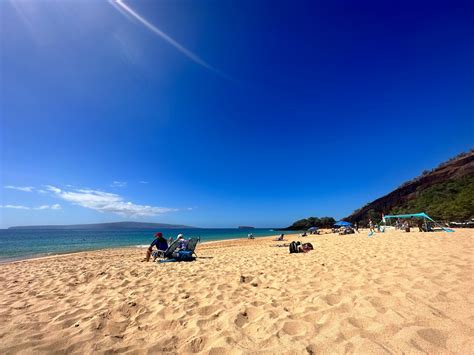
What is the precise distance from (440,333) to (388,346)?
66cm

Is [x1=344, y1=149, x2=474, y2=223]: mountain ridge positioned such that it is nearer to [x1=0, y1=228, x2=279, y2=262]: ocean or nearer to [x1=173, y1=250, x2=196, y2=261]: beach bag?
[x1=173, y1=250, x2=196, y2=261]: beach bag

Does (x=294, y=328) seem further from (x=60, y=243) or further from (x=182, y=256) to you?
(x=60, y=243)

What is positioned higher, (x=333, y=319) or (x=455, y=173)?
(x=455, y=173)

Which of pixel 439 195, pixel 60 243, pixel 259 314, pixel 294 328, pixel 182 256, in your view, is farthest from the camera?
pixel 439 195

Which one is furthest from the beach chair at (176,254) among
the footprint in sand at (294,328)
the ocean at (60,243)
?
the ocean at (60,243)

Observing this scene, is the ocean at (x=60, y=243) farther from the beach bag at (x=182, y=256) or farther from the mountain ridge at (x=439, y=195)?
the mountain ridge at (x=439, y=195)

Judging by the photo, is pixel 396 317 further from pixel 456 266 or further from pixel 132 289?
pixel 132 289

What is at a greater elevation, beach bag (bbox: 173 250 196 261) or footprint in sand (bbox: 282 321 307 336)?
beach bag (bbox: 173 250 196 261)

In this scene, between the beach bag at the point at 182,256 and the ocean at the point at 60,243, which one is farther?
the ocean at the point at 60,243

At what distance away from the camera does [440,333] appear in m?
2.28

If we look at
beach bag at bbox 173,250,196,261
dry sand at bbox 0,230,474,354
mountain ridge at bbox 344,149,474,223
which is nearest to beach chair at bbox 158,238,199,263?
beach bag at bbox 173,250,196,261

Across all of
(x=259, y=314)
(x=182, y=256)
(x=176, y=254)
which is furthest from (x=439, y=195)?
(x=259, y=314)

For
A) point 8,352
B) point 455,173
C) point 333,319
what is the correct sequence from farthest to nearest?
point 455,173 → point 333,319 → point 8,352

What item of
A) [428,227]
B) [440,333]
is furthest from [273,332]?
[428,227]
